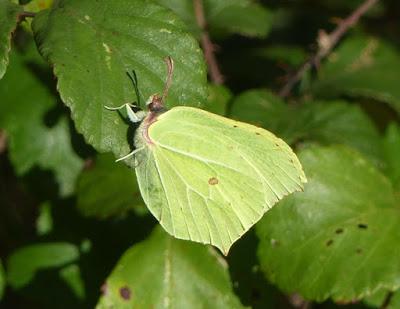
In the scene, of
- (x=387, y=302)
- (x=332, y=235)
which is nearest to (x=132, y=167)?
(x=332, y=235)

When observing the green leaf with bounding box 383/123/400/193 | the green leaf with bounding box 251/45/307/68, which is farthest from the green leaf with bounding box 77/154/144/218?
the green leaf with bounding box 251/45/307/68

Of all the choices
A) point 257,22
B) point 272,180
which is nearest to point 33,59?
point 257,22

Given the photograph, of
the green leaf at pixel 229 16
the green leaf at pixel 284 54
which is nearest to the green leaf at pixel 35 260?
the green leaf at pixel 229 16

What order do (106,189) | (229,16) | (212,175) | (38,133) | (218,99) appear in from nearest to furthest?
1. (212,175)
2. (106,189)
3. (218,99)
4. (38,133)
5. (229,16)

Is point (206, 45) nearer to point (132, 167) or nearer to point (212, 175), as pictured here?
point (212, 175)

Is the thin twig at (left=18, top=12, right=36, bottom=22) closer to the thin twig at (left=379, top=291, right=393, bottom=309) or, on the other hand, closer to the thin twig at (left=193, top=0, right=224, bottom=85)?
the thin twig at (left=193, top=0, right=224, bottom=85)
